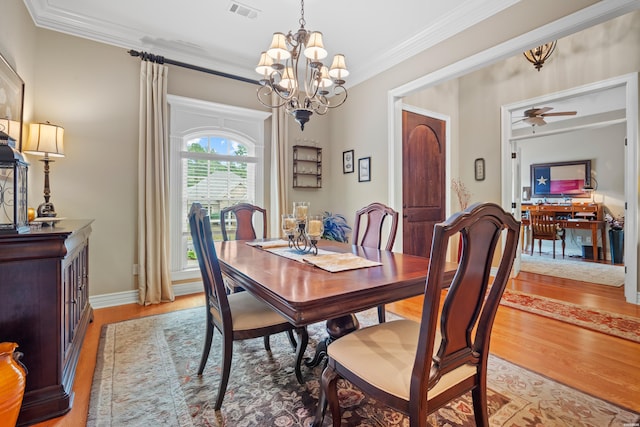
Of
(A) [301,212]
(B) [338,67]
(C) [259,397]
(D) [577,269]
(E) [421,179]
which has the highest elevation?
(B) [338,67]

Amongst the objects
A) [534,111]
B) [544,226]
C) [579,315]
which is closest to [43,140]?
[579,315]

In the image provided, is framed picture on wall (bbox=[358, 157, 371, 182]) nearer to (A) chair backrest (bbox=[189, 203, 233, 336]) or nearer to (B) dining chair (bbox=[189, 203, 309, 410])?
(B) dining chair (bbox=[189, 203, 309, 410])

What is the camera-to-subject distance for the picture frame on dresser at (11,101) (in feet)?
6.81

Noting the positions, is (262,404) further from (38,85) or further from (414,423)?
(38,85)

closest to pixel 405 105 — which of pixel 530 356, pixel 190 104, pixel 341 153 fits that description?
pixel 341 153

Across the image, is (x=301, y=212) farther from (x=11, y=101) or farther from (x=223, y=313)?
(x=11, y=101)

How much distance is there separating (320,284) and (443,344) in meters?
0.51

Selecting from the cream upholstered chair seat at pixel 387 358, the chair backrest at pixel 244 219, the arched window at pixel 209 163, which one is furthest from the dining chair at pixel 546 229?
the cream upholstered chair seat at pixel 387 358

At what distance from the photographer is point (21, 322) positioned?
1.49m

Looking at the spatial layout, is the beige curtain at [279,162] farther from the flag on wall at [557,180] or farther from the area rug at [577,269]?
the flag on wall at [557,180]

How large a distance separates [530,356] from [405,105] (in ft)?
10.1

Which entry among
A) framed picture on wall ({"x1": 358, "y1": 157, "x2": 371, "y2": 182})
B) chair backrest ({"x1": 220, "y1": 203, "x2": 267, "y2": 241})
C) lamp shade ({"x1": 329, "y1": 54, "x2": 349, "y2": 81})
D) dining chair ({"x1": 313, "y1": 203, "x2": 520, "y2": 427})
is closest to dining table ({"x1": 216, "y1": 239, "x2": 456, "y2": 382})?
dining chair ({"x1": 313, "y1": 203, "x2": 520, "y2": 427})

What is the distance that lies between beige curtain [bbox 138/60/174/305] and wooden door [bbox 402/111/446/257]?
9.42 ft

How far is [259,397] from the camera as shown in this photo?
1685mm
